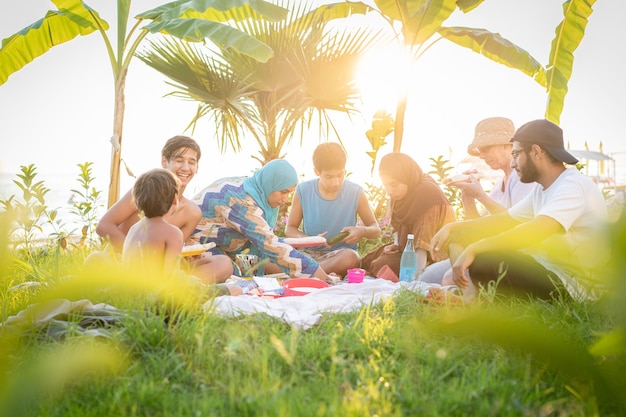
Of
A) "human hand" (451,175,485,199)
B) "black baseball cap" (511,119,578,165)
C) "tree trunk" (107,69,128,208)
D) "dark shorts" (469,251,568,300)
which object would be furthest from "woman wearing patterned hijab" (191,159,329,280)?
"tree trunk" (107,69,128,208)

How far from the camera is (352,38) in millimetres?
7543

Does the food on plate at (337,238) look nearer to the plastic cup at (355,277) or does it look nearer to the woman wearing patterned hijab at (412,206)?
the woman wearing patterned hijab at (412,206)

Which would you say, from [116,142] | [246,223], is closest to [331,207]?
[246,223]

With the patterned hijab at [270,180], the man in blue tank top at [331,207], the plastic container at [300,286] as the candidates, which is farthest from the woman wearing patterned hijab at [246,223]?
the man in blue tank top at [331,207]

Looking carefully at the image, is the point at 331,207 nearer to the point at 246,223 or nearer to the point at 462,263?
the point at 246,223

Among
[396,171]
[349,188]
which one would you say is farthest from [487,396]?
[349,188]

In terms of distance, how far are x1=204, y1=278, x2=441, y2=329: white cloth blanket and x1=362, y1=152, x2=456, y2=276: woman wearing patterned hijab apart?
85 cm

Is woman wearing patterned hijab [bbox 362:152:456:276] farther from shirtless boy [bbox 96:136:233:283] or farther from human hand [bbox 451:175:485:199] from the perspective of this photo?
shirtless boy [bbox 96:136:233:283]

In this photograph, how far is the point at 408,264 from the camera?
3957mm

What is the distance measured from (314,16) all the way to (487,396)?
7045 millimetres

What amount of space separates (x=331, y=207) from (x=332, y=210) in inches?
1.2

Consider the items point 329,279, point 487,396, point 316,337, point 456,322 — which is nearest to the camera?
point 456,322

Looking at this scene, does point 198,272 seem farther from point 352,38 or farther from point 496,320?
point 352,38

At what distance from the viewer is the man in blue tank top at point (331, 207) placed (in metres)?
4.62
